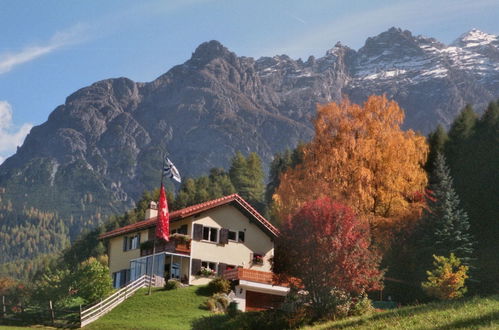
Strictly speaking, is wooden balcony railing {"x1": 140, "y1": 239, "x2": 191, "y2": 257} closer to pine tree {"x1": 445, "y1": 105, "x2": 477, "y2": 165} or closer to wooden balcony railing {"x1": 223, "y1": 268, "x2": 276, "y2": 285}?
wooden balcony railing {"x1": 223, "y1": 268, "x2": 276, "y2": 285}

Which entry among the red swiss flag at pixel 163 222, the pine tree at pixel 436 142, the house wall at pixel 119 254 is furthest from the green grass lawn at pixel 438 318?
the pine tree at pixel 436 142

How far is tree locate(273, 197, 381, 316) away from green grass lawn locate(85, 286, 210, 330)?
7355 millimetres

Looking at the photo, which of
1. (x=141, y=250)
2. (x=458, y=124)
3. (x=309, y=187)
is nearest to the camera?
(x=309, y=187)

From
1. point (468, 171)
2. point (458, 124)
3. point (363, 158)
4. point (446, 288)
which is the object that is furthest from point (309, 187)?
point (458, 124)

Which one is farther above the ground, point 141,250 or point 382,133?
point 382,133

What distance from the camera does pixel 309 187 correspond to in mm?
62500

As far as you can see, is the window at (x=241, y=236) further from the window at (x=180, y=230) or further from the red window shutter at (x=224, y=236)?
the window at (x=180, y=230)

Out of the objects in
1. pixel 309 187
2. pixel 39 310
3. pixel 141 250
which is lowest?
pixel 39 310

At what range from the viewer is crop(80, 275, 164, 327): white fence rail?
149ft

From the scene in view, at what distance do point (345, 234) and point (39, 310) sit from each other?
20138 mm

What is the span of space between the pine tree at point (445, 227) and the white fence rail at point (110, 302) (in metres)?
20.8

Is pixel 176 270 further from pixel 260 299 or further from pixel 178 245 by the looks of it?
pixel 260 299

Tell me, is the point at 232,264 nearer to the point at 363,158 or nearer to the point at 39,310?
the point at 363,158

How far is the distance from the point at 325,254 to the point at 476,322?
12.7m
